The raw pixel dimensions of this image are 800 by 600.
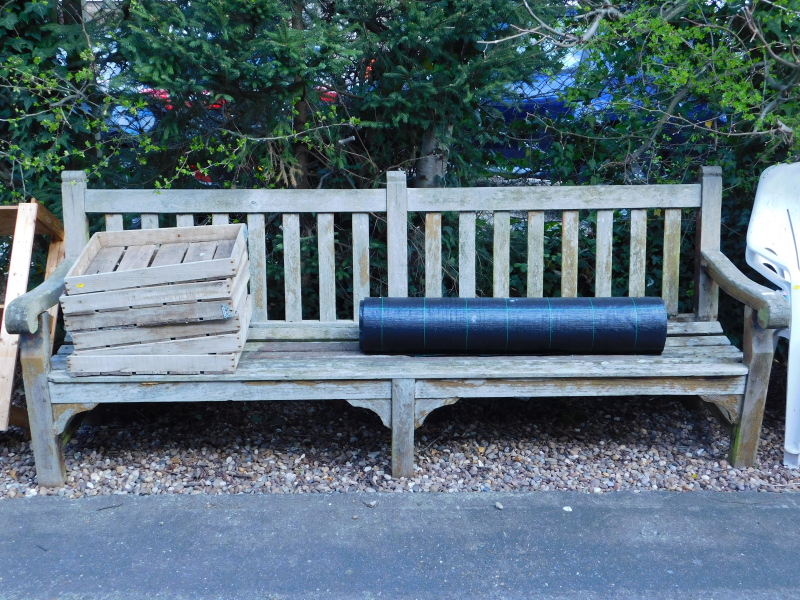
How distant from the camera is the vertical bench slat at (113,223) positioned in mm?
4090

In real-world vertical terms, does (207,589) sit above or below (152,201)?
below

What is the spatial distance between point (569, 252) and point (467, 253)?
0.57m

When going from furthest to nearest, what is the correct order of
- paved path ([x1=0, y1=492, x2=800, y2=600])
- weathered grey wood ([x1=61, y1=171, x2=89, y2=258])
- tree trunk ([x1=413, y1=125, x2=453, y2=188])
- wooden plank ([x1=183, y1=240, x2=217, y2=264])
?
tree trunk ([x1=413, y1=125, x2=453, y2=188]) < weathered grey wood ([x1=61, y1=171, x2=89, y2=258]) < wooden plank ([x1=183, y1=240, x2=217, y2=264]) < paved path ([x1=0, y1=492, x2=800, y2=600])

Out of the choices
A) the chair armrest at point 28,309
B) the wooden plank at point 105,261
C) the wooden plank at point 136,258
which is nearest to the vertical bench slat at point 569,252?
the wooden plank at point 136,258

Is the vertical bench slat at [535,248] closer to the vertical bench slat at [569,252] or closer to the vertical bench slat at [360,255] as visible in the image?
the vertical bench slat at [569,252]

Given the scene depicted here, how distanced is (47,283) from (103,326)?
452 mm

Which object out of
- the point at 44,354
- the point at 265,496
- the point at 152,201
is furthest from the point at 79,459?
the point at 152,201

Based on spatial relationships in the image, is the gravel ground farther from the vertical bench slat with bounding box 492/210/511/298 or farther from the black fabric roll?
the vertical bench slat with bounding box 492/210/511/298

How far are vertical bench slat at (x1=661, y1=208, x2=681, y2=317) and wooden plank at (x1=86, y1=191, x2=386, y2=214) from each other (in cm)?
Answer: 163

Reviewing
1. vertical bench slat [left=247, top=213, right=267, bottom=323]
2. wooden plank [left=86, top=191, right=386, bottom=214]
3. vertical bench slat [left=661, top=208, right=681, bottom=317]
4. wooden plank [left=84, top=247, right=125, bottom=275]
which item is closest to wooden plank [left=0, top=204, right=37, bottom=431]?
wooden plank [left=86, top=191, right=386, bottom=214]

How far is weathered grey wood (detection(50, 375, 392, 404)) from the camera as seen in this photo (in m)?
3.39

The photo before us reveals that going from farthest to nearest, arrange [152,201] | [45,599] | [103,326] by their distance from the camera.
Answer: [152,201] → [103,326] → [45,599]

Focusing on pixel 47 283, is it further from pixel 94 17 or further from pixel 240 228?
pixel 94 17

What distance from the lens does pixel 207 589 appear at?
2.68m
